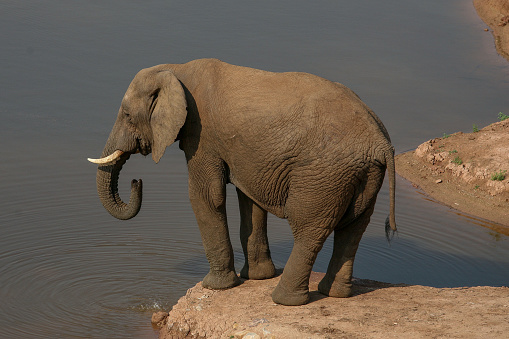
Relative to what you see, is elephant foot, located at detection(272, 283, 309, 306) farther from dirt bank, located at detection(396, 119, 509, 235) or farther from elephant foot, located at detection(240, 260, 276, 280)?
dirt bank, located at detection(396, 119, 509, 235)

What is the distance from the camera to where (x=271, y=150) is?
8555 millimetres

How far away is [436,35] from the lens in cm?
2872

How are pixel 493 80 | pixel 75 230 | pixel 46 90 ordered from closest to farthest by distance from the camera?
pixel 75 230
pixel 46 90
pixel 493 80

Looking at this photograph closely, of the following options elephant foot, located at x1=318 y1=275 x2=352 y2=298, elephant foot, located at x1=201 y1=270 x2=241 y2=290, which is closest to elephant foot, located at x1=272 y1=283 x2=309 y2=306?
elephant foot, located at x1=318 y1=275 x2=352 y2=298

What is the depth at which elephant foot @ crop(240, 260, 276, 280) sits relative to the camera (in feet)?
32.8

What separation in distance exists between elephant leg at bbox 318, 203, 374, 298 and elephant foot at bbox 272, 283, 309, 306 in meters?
0.36

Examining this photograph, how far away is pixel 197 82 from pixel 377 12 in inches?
902

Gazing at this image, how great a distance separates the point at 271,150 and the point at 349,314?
1815mm

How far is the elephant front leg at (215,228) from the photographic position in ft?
30.4

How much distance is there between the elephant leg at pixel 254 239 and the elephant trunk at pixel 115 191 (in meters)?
1.15

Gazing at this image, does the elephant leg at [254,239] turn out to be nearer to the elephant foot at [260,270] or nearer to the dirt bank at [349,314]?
the elephant foot at [260,270]

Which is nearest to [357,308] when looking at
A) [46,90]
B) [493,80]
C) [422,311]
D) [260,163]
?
[422,311]

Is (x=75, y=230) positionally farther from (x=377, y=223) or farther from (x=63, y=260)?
(x=377, y=223)

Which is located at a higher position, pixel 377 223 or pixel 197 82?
pixel 197 82
